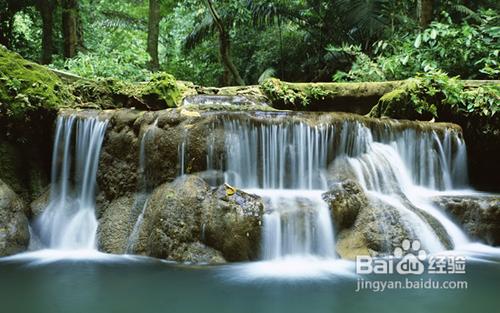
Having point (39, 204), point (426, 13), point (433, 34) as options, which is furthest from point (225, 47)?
point (39, 204)

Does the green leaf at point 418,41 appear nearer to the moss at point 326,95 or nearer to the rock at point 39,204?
the moss at point 326,95

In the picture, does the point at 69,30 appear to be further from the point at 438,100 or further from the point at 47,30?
the point at 438,100

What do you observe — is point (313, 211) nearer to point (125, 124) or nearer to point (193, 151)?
point (193, 151)

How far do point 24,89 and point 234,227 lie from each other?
3.76 meters

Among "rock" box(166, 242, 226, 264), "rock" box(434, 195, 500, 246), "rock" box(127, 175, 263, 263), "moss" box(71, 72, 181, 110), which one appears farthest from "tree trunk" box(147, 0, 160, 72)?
"rock" box(434, 195, 500, 246)

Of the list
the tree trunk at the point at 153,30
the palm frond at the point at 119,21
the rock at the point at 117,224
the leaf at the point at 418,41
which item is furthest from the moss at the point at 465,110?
the palm frond at the point at 119,21

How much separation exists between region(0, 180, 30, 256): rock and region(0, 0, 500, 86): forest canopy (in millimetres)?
4725

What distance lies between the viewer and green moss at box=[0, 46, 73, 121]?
5777 millimetres

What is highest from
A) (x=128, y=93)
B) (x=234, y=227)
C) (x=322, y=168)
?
(x=128, y=93)

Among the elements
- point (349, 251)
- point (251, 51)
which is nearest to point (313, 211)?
point (349, 251)

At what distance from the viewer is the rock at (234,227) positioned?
4.56m

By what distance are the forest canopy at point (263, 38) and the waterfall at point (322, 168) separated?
272 cm

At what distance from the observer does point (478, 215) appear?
17.8ft

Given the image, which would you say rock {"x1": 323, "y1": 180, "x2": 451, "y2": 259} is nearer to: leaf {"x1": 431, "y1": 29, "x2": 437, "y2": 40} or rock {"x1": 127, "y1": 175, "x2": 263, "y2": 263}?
rock {"x1": 127, "y1": 175, "x2": 263, "y2": 263}
